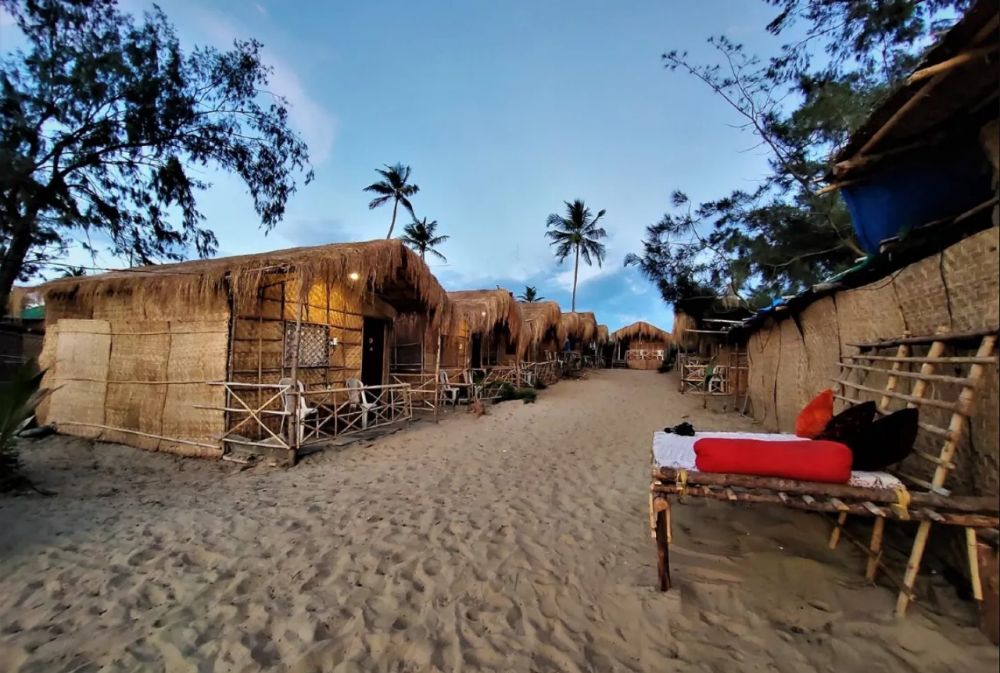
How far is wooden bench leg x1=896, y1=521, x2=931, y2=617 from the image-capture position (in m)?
1.89

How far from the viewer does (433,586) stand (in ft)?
8.91

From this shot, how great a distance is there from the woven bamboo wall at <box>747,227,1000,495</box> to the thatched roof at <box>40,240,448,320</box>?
20.7ft

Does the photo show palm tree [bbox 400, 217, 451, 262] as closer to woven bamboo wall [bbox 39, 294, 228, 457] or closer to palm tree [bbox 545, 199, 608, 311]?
palm tree [bbox 545, 199, 608, 311]

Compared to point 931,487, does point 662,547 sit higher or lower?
lower

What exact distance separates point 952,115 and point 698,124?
4695 mm

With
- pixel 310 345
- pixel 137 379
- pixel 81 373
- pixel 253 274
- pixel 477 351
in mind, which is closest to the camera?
pixel 253 274

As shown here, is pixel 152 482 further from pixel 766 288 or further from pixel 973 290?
pixel 766 288

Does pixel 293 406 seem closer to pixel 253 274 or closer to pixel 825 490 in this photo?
pixel 253 274

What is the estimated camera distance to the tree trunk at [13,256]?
874 cm

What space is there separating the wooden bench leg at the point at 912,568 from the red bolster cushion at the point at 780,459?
324mm

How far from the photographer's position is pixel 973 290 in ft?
6.74

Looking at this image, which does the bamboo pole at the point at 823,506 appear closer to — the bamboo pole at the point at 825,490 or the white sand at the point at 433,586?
the bamboo pole at the point at 825,490

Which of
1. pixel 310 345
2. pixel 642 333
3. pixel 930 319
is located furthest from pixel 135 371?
pixel 642 333

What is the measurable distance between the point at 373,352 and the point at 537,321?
22.9 ft
